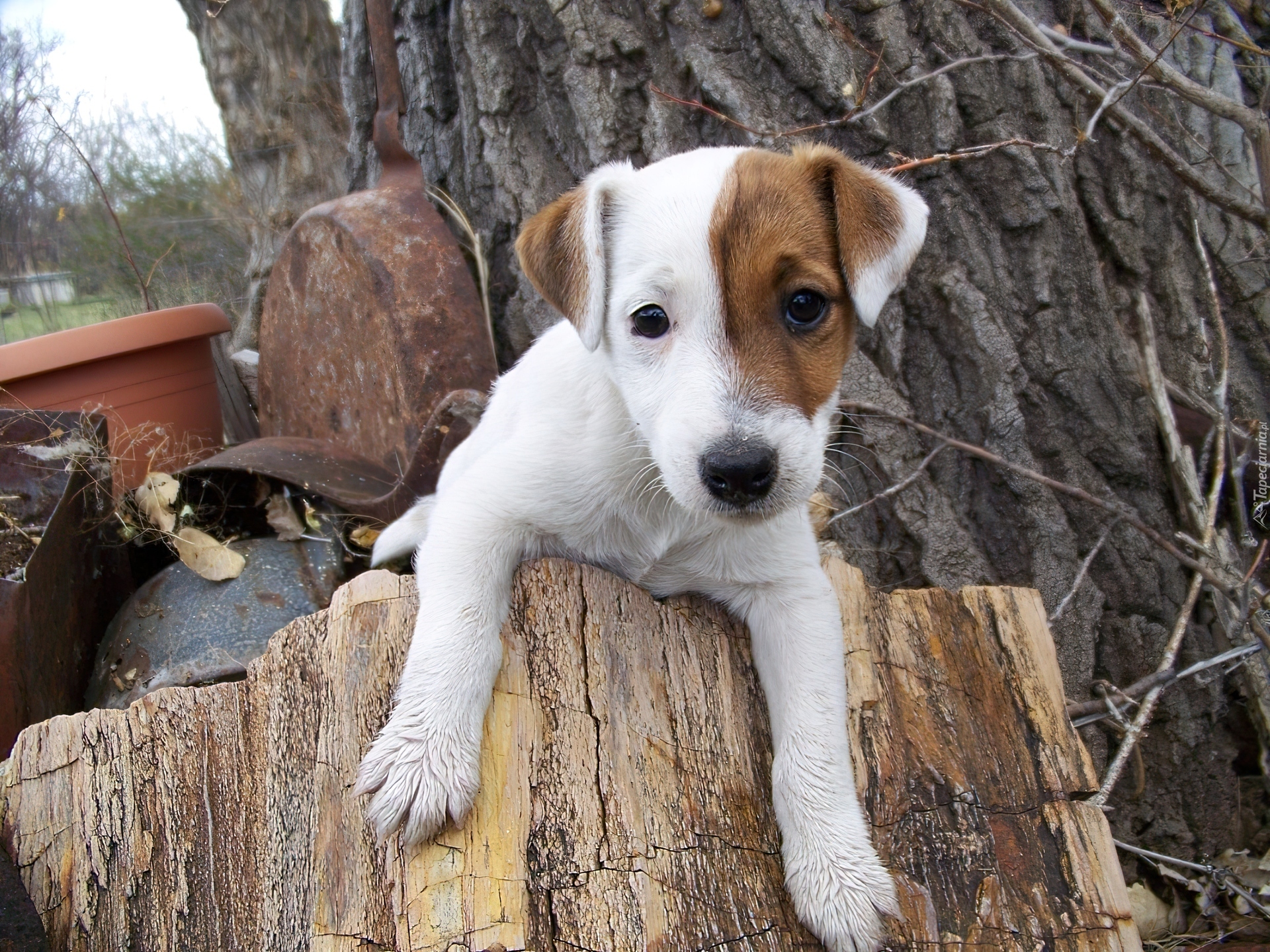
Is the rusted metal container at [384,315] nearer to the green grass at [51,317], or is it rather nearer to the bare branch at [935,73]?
the green grass at [51,317]

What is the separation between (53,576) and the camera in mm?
2820

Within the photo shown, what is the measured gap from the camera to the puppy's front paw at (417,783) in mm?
1876

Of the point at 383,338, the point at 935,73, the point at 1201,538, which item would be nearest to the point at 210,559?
the point at 383,338

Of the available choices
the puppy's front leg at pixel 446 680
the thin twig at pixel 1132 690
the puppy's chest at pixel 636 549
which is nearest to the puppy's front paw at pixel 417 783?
the puppy's front leg at pixel 446 680

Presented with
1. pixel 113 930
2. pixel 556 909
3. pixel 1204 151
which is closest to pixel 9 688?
pixel 113 930

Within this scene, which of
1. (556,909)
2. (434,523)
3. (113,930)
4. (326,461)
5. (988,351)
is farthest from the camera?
(326,461)

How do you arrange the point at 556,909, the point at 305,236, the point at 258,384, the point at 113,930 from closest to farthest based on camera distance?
the point at 556,909
the point at 113,930
the point at 305,236
the point at 258,384

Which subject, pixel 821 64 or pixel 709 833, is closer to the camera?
pixel 709 833

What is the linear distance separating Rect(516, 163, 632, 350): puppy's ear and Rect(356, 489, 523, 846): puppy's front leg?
58 cm

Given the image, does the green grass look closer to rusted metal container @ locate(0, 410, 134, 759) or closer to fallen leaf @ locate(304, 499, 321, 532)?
rusted metal container @ locate(0, 410, 134, 759)

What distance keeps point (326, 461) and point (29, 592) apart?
1.12 metres

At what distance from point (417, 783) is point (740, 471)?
Result: 3.13 ft

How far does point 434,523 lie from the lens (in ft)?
8.22

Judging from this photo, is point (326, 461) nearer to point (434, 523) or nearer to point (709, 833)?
point (434, 523)
